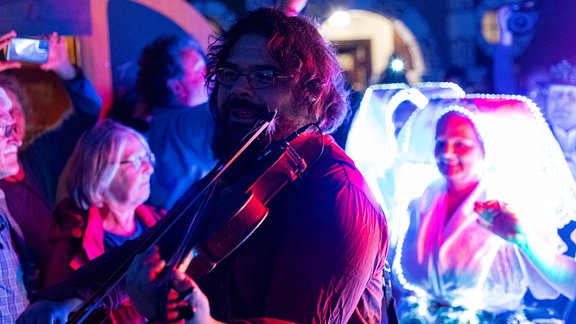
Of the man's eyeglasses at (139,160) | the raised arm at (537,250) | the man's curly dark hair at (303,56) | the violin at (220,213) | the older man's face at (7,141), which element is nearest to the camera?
the violin at (220,213)

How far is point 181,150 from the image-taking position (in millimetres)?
3807

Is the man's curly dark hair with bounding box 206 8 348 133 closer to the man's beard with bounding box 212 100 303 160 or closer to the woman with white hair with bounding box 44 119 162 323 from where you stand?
the man's beard with bounding box 212 100 303 160

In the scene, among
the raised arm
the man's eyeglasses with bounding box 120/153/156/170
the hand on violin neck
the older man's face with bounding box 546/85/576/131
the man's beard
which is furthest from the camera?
the man's eyeglasses with bounding box 120/153/156/170

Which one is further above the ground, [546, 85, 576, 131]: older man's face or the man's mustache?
the man's mustache

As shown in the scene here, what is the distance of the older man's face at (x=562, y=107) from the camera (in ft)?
9.98

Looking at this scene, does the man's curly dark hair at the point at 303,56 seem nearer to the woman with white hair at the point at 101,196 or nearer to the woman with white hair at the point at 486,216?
the woman with white hair at the point at 486,216

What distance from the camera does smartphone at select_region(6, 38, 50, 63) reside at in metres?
3.21

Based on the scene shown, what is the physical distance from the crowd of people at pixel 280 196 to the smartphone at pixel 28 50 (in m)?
0.04

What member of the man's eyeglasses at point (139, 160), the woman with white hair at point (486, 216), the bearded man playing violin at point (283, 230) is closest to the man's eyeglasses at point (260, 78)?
the bearded man playing violin at point (283, 230)

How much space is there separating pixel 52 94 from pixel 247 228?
2297mm

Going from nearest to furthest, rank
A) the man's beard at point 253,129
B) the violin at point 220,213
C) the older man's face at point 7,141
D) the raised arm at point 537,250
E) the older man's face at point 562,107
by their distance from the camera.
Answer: the violin at point 220,213 < the man's beard at point 253,129 < the raised arm at point 537,250 < the older man's face at point 562,107 < the older man's face at point 7,141

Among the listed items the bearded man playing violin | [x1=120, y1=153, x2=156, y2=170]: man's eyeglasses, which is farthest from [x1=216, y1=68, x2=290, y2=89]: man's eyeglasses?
[x1=120, y1=153, x2=156, y2=170]: man's eyeglasses

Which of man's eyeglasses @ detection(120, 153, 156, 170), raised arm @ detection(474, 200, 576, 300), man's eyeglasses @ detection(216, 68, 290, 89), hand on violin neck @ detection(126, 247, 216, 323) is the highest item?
man's eyeglasses @ detection(216, 68, 290, 89)

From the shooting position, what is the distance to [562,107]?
10.2 ft
